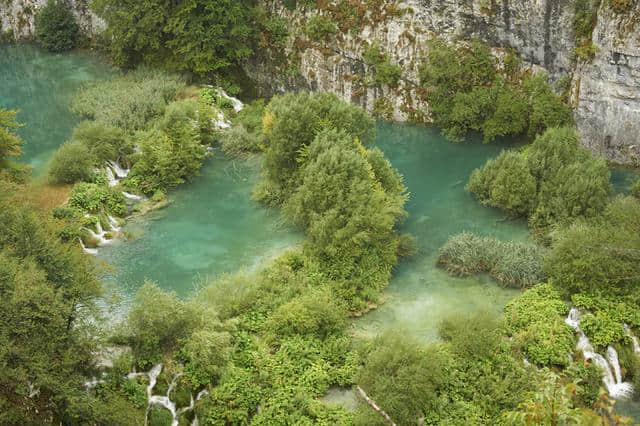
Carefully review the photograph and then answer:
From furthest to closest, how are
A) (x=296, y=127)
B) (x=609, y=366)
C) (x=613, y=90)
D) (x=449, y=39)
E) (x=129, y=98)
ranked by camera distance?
(x=449, y=39), (x=129, y=98), (x=613, y=90), (x=296, y=127), (x=609, y=366)

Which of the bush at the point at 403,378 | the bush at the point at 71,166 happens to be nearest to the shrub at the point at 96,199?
the bush at the point at 71,166

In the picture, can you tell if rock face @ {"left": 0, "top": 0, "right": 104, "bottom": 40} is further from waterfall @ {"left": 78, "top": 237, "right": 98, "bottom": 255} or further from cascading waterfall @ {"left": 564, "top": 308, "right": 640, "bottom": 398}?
cascading waterfall @ {"left": 564, "top": 308, "right": 640, "bottom": 398}

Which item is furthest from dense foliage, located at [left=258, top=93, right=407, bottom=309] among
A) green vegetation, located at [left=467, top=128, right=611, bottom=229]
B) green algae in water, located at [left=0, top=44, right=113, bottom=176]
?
green algae in water, located at [left=0, top=44, right=113, bottom=176]

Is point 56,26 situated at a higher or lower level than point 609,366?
higher

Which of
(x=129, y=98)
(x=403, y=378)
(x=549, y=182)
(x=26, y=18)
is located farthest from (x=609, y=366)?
(x=26, y=18)

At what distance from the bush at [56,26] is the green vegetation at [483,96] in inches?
923

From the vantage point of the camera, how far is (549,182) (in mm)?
29000

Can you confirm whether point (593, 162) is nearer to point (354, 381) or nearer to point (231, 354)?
point (354, 381)

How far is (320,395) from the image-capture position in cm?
2175

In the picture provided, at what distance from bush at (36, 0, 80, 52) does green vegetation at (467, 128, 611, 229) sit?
29.0 metres

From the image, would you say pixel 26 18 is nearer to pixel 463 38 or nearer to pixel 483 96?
pixel 463 38

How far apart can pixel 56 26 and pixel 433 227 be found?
2937 centimetres

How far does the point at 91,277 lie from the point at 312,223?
8.50m

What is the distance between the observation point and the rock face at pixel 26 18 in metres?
47.7
